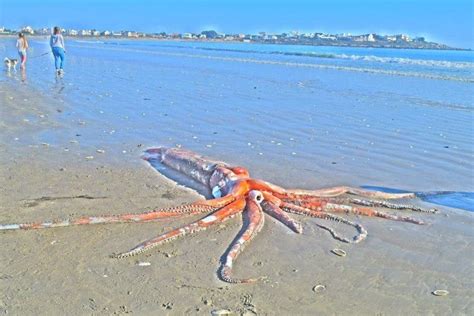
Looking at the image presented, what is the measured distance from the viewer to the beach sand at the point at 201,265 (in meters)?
3.73

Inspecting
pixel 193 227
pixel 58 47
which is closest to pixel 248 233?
pixel 193 227

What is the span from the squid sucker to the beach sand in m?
0.08

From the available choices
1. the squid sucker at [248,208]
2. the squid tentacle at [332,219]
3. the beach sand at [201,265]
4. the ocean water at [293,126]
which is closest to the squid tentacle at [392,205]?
the squid sucker at [248,208]

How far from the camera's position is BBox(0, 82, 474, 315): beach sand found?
3727 mm

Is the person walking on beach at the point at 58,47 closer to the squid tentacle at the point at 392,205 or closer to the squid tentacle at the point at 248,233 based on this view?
the squid tentacle at the point at 248,233

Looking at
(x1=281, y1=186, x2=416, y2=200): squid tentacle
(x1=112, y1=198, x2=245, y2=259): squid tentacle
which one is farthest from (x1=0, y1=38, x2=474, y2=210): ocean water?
(x1=112, y1=198, x2=245, y2=259): squid tentacle

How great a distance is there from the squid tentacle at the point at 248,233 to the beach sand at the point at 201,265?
0.20 ft

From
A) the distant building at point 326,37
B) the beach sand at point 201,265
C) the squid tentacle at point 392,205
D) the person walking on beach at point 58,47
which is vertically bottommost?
the beach sand at point 201,265

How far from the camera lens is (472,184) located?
6797 mm

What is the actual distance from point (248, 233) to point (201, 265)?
2.22 ft

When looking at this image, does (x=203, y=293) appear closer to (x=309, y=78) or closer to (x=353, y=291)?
(x=353, y=291)

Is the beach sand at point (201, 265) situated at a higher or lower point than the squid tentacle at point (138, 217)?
lower

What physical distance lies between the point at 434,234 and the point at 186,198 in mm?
2532

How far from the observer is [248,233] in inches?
191
